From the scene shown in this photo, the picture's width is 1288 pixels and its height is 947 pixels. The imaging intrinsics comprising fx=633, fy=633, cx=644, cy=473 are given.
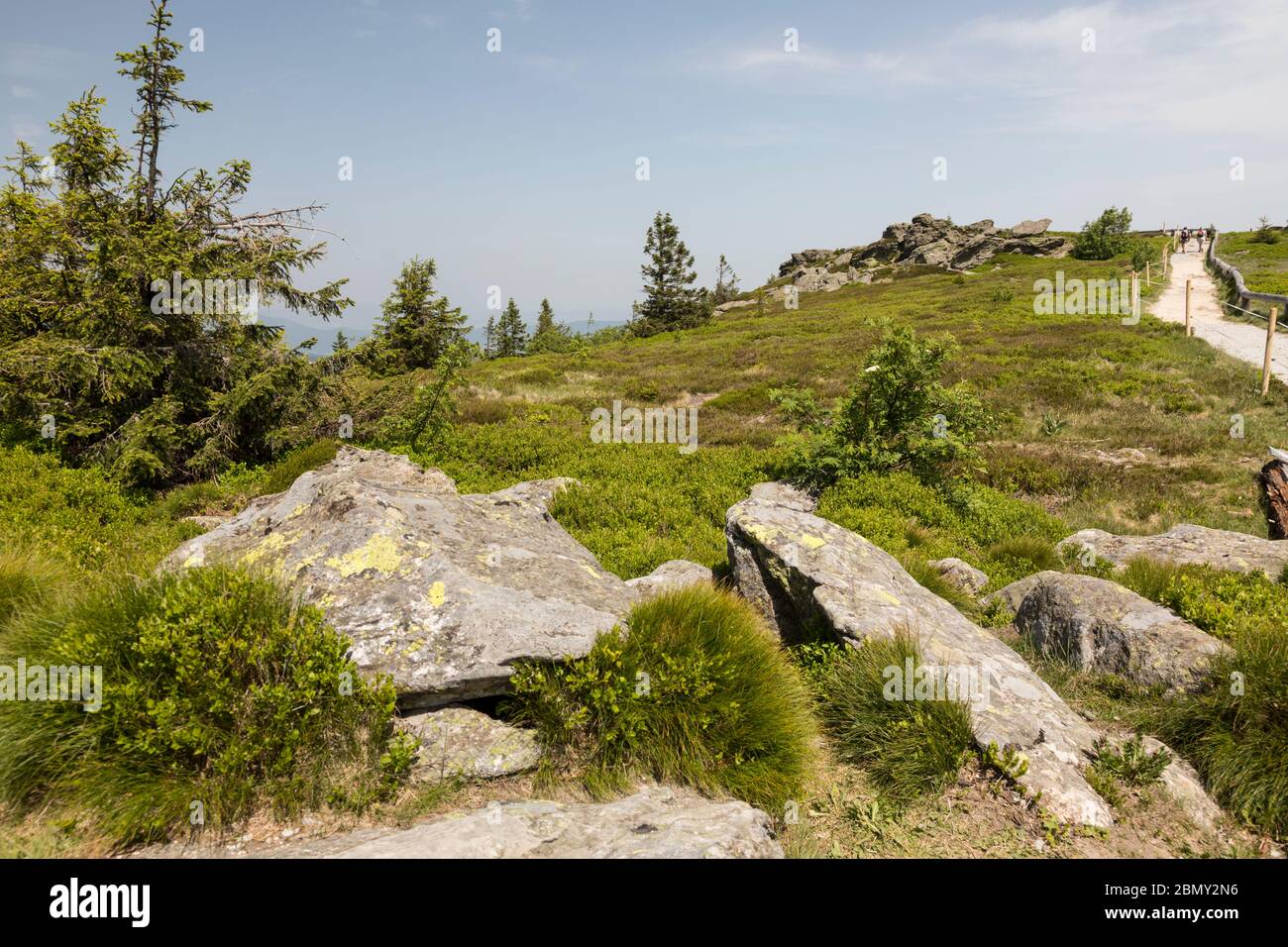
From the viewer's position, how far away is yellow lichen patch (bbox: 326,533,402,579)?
5.32 m

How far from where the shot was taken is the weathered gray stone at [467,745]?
4.26 metres

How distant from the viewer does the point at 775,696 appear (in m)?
4.90

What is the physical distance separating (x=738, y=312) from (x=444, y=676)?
263ft

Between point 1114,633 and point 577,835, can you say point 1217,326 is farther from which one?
point 577,835

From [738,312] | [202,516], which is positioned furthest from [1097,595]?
[738,312]

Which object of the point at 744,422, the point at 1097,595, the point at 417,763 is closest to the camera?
the point at 417,763

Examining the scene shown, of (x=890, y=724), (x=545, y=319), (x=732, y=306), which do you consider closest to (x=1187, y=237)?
(x=732, y=306)

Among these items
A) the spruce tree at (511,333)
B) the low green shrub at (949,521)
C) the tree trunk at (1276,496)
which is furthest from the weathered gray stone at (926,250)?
the low green shrub at (949,521)

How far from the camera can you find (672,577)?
8094 millimetres

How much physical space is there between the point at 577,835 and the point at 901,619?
395 centimetres

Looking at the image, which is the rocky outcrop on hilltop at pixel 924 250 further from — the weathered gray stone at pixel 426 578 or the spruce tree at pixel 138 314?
the weathered gray stone at pixel 426 578

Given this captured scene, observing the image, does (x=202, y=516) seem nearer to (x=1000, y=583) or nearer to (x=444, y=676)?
(x=444, y=676)

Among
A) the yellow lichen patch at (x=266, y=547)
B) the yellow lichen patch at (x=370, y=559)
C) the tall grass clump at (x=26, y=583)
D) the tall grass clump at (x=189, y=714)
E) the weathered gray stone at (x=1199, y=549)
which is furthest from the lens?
the weathered gray stone at (x=1199, y=549)

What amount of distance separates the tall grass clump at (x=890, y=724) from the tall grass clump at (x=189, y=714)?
3.55 metres
